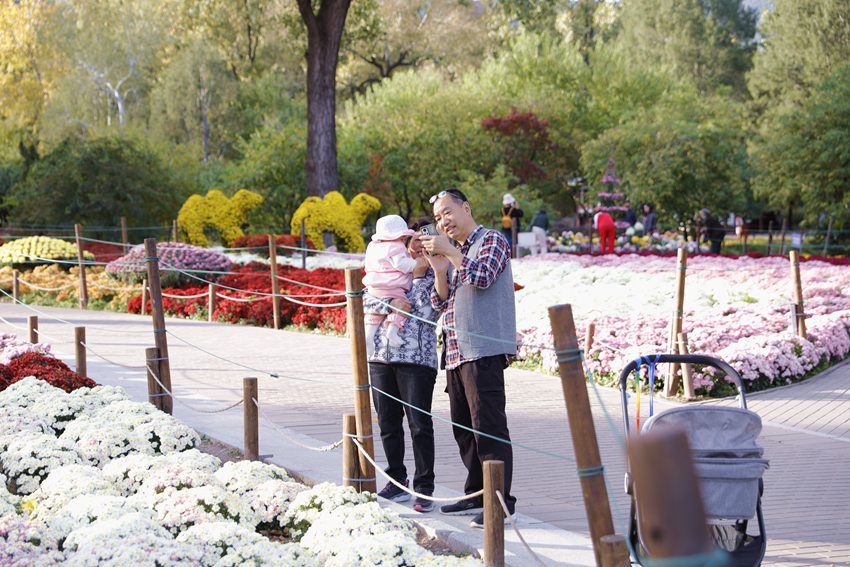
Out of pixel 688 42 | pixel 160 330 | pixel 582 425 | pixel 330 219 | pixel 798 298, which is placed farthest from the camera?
pixel 688 42

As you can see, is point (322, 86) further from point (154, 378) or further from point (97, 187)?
point (154, 378)

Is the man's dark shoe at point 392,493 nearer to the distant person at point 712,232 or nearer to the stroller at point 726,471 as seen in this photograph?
the stroller at point 726,471

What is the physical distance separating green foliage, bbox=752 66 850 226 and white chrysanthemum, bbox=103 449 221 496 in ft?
89.6

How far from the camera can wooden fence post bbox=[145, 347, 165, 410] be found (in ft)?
29.0

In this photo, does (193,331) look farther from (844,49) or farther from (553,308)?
(844,49)

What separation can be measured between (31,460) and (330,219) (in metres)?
19.2

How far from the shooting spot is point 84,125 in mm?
48594

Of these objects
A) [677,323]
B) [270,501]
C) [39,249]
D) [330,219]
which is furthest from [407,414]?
[39,249]

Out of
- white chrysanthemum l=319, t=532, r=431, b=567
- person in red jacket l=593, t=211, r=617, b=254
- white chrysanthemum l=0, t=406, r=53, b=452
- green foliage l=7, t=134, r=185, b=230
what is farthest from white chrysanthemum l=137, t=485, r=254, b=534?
green foliage l=7, t=134, r=185, b=230

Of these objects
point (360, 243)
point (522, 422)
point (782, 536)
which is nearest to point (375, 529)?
point (782, 536)

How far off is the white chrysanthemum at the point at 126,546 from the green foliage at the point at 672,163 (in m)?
28.6

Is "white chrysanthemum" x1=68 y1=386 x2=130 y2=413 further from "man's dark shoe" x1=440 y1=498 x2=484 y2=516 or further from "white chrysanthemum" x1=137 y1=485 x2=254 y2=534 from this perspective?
"man's dark shoe" x1=440 y1=498 x2=484 y2=516

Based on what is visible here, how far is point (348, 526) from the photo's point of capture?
525cm

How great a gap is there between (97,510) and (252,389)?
190cm
